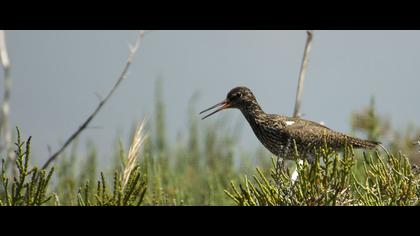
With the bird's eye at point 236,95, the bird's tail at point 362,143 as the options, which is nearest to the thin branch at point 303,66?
the bird's tail at point 362,143

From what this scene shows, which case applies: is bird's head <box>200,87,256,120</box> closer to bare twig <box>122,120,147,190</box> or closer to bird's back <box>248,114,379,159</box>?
bird's back <box>248,114,379,159</box>

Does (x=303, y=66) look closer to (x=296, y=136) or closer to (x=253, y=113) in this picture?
(x=296, y=136)

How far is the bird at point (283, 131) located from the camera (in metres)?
5.78

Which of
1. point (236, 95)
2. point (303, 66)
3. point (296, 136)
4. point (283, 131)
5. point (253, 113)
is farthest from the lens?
point (253, 113)

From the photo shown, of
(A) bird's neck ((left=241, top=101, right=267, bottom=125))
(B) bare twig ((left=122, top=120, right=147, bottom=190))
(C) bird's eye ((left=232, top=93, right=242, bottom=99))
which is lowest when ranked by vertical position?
(B) bare twig ((left=122, top=120, right=147, bottom=190))

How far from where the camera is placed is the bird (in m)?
5.78

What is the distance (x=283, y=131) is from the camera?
5.99 meters

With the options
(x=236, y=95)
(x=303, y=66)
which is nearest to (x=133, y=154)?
(x=303, y=66)

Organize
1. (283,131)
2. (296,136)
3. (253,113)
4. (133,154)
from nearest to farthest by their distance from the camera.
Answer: (133,154)
(296,136)
(283,131)
(253,113)

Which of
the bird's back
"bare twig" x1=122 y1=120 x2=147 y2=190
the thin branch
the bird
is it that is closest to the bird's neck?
the bird
